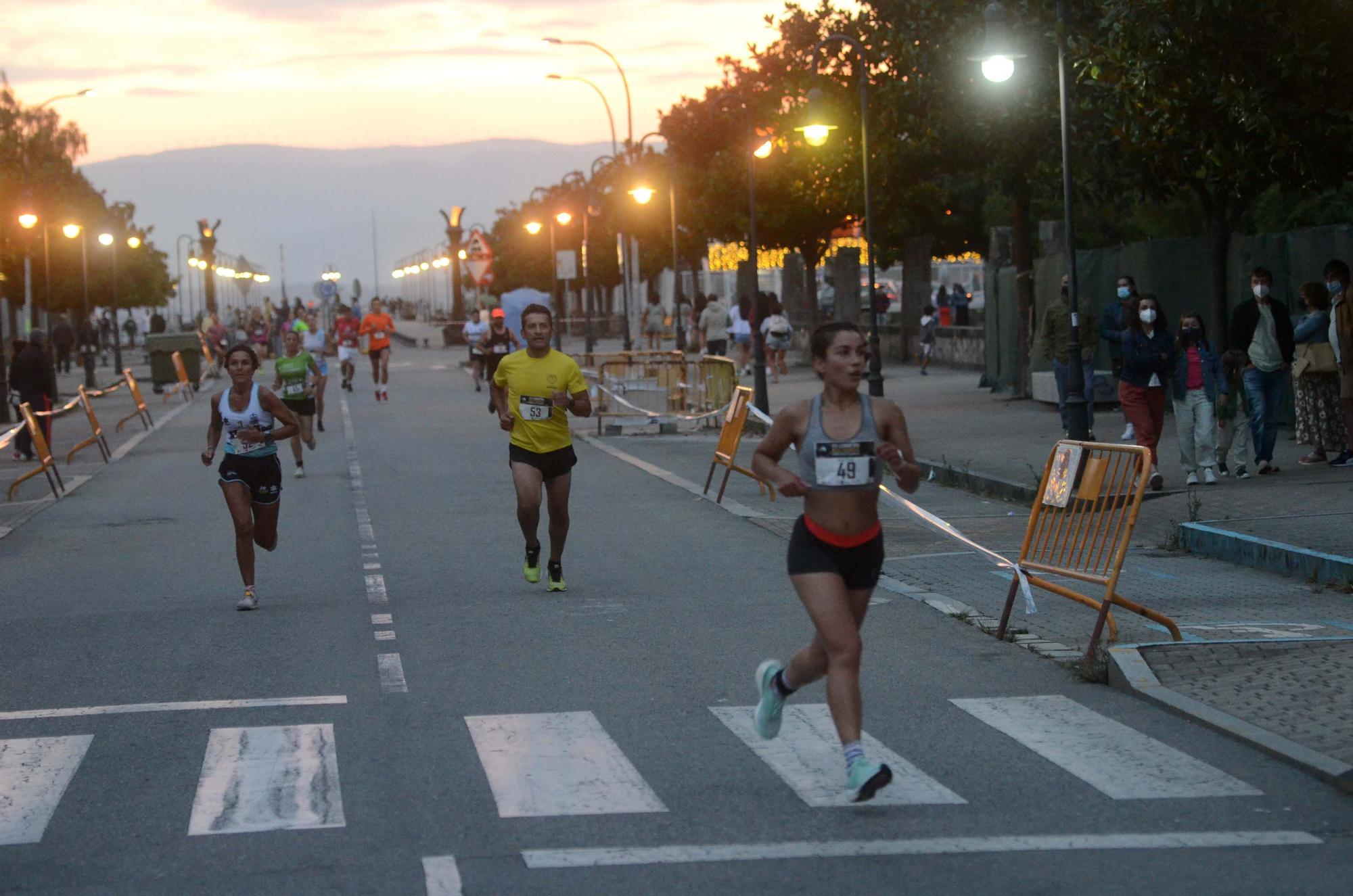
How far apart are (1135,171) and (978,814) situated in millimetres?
20975

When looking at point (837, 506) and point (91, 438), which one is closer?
point (837, 506)

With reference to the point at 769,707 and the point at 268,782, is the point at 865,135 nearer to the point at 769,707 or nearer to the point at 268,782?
the point at 769,707

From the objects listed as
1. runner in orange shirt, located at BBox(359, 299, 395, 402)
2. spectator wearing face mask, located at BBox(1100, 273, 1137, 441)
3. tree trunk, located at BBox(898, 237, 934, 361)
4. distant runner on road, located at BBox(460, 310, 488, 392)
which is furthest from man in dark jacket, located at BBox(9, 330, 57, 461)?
tree trunk, located at BBox(898, 237, 934, 361)

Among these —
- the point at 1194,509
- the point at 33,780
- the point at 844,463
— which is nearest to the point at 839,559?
the point at 844,463

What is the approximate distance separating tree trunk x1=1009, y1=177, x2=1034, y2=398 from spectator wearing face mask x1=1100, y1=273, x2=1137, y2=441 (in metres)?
7.97

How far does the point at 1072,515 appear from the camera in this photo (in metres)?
9.98

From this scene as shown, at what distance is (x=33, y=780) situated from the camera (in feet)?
23.4

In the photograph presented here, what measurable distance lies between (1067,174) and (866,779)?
12.5 m

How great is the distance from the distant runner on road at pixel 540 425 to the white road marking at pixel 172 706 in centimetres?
341

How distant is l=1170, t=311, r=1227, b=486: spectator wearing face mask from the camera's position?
16.1m

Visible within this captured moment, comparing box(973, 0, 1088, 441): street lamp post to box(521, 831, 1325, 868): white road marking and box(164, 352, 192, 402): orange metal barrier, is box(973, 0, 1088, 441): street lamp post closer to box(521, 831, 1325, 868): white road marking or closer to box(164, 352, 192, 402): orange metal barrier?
box(521, 831, 1325, 868): white road marking

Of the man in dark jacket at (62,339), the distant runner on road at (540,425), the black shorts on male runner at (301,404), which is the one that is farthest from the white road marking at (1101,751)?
the man in dark jacket at (62,339)

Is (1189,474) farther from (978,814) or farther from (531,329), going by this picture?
(978,814)

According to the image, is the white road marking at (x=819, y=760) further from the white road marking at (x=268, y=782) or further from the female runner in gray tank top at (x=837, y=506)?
the white road marking at (x=268, y=782)
